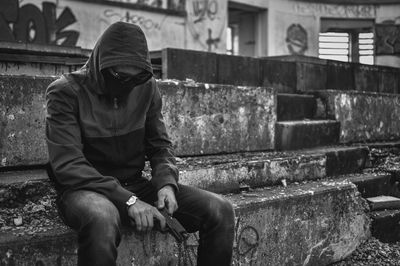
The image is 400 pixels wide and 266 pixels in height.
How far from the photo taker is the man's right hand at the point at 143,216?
7.75 feet

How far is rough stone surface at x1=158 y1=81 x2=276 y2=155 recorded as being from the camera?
418 cm

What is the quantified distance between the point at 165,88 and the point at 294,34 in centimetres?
1115

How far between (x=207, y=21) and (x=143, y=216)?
1020 centimetres

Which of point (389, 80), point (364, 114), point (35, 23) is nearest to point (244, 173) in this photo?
point (364, 114)

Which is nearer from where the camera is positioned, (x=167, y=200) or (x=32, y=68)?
(x=167, y=200)

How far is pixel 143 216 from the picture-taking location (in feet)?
7.76

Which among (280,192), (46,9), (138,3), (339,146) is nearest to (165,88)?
(280,192)

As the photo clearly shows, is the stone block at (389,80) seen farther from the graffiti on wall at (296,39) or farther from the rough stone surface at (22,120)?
the graffiti on wall at (296,39)

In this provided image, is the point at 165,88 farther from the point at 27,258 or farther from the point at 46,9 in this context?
the point at 46,9

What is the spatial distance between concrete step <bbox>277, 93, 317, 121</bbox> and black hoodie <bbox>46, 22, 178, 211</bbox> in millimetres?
2938

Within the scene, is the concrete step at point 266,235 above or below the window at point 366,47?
below

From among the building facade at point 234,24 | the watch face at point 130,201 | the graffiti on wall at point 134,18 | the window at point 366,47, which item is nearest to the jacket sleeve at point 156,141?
the watch face at point 130,201

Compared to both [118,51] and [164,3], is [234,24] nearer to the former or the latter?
[164,3]

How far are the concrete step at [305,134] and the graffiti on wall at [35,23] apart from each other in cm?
586
